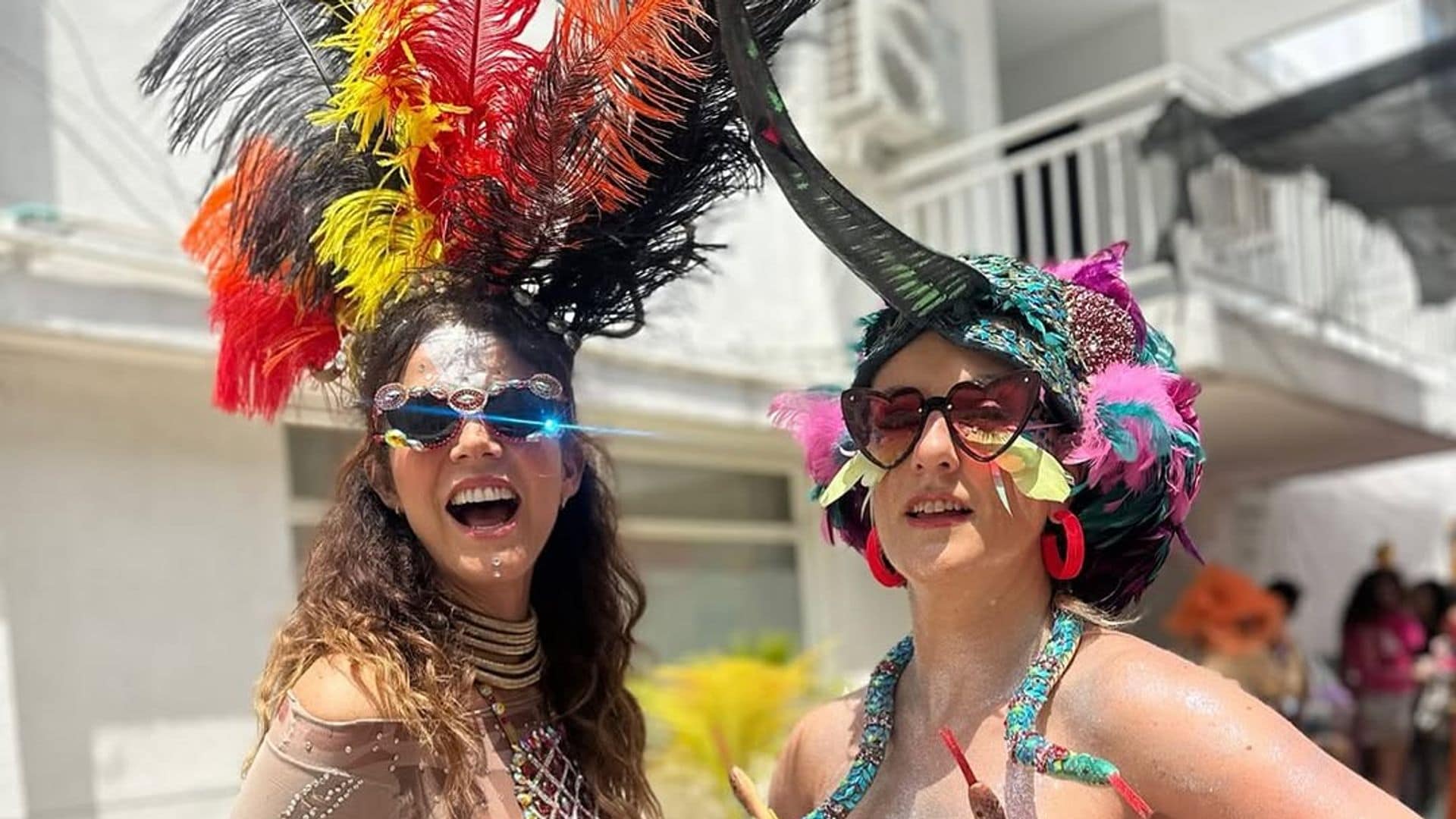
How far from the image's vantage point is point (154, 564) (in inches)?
174

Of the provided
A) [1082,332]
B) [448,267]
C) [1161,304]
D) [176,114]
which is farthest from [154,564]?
[1161,304]

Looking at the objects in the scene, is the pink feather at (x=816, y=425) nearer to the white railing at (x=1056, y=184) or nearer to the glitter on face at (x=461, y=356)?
the glitter on face at (x=461, y=356)

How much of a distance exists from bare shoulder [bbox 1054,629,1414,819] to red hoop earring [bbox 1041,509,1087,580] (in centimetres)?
12

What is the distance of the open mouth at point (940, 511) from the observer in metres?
1.74

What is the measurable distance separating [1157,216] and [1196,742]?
4749 mm

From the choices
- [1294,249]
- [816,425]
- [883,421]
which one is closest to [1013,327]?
[883,421]

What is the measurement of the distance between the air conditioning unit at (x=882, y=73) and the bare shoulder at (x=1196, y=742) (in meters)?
5.51

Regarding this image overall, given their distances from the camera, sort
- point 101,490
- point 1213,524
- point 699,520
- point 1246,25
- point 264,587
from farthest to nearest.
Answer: point 1213,524, point 1246,25, point 699,520, point 264,587, point 101,490

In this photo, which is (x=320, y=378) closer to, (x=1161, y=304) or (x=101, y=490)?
(x=101, y=490)

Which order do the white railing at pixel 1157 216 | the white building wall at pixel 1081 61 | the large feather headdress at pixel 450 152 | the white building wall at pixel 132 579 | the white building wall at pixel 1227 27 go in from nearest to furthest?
1. the large feather headdress at pixel 450 152
2. the white building wall at pixel 132 579
3. the white railing at pixel 1157 216
4. the white building wall at pixel 1227 27
5. the white building wall at pixel 1081 61

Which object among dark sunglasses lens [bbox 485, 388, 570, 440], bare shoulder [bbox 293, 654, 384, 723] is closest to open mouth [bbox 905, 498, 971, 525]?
dark sunglasses lens [bbox 485, 388, 570, 440]

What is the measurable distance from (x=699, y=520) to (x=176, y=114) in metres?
4.85

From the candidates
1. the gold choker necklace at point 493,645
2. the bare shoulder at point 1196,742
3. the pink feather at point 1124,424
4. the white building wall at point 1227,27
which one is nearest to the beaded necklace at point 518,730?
the gold choker necklace at point 493,645

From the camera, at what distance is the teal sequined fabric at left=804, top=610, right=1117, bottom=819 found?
5.40ft
